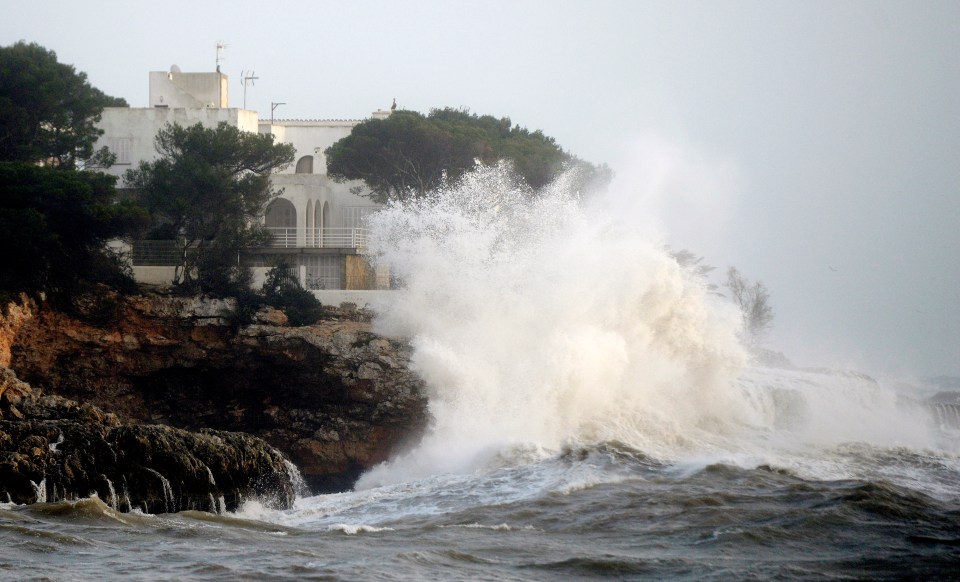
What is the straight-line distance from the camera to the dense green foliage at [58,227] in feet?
90.3

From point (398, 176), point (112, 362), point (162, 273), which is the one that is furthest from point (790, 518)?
point (398, 176)

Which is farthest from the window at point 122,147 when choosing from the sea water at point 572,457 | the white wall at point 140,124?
the sea water at point 572,457

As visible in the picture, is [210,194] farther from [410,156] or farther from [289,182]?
[410,156]

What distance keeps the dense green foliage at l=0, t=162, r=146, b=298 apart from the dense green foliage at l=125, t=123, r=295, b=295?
7.73ft

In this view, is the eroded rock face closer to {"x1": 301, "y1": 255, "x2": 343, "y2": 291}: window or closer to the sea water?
the sea water

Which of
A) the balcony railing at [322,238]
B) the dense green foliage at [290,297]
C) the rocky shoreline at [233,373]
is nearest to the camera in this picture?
the rocky shoreline at [233,373]

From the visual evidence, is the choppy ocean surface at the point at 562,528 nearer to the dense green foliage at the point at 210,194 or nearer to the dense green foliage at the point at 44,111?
the dense green foliage at the point at 210,194

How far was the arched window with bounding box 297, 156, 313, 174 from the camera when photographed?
43656 millimetres

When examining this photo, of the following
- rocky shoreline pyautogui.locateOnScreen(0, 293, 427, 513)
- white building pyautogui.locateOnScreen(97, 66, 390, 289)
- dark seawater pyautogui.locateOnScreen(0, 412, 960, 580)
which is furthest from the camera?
white building pyautogui.locateOnScreen(97, 66, 390, 289)

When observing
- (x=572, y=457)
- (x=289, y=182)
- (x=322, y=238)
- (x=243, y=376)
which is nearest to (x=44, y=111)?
(x=289, y=182)

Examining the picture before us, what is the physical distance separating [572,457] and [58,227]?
569 inches

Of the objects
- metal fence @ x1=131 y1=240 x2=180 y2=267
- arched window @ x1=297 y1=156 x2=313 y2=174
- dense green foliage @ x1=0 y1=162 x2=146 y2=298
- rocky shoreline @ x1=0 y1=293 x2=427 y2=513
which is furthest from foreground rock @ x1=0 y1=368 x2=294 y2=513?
arched window @ x1=297 y1=156 x2=313 y2=174

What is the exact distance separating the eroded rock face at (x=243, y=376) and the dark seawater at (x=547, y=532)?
6.96 m

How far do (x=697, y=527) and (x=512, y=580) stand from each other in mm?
4137
